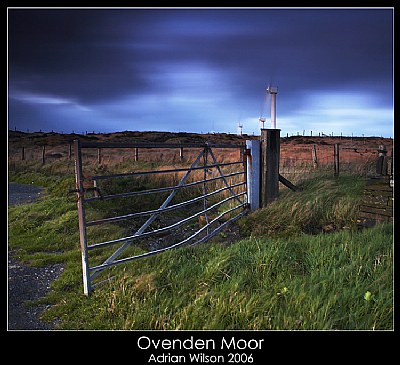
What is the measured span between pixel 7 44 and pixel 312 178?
285 inches

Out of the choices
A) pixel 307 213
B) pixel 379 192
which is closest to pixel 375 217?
pixel 379 192

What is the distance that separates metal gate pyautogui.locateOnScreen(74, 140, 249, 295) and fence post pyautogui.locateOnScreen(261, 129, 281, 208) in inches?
15.6

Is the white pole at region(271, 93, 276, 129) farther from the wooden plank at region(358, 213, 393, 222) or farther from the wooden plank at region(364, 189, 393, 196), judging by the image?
the wooden plank at region(358, 213, 393, 222)

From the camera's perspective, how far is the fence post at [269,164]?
6.98 m

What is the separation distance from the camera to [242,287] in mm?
3346

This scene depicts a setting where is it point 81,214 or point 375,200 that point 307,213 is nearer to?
point 375,200

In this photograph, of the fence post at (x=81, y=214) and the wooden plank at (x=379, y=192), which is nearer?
the fence post at (x=81, y=214)

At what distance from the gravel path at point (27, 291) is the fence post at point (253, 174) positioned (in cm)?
391

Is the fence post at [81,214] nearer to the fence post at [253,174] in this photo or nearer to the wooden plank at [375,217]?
the fence post at [253,174]

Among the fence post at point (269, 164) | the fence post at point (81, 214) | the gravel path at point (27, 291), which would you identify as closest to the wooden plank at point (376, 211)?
the fence post at point (269, 164)

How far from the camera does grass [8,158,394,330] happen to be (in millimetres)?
2895

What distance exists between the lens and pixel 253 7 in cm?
288

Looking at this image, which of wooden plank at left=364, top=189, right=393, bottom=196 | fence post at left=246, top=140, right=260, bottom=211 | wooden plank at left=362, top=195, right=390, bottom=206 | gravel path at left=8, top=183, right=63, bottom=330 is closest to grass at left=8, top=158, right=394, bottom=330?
gravel path at left=8, top=183, right=63, bottom=330
